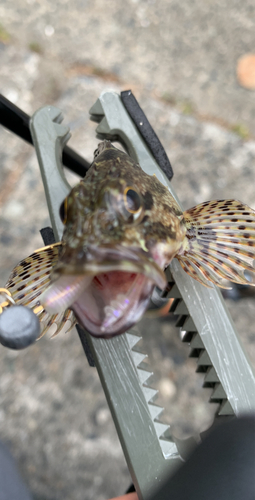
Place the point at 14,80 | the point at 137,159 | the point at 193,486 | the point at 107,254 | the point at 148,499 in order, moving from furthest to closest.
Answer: the point at 14,80, the point at 137,159, the point at 148,499, the point at 193,486, the point at 107,254

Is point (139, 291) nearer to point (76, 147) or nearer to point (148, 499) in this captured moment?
point (148, 499)

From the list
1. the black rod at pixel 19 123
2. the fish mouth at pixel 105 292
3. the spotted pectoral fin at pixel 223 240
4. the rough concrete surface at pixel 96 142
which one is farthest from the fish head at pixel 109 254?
the rough concrete surface at pixel 96 142

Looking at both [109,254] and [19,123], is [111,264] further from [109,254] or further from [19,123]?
[19,123]

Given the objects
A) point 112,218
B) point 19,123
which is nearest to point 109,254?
point 112,218

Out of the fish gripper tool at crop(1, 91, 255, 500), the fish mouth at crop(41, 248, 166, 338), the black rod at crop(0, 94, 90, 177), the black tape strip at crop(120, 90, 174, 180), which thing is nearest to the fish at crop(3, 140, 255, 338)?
the fish mouth at crop(41, 248, 166, 338)

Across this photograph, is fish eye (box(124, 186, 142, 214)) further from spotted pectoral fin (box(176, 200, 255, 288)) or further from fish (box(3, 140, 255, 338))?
spotted pectoral fin (box(176, 200, 255, 288))

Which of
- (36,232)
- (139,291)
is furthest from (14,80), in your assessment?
(139,291)
